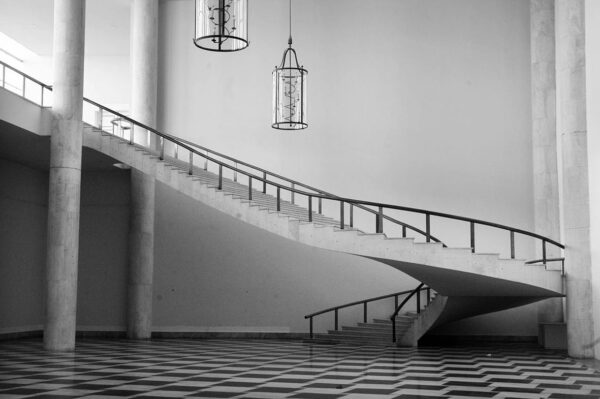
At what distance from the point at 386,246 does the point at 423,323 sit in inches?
138

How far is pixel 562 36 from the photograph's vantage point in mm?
16953

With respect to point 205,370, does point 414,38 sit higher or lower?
higher

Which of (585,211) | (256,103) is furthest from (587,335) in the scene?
(256,103)

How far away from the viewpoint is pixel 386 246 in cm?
1653

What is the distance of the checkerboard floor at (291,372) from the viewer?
34.7ft

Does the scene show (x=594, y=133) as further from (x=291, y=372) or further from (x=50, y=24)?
(x=50, y=24)

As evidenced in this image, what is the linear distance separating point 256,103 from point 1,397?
48.9 feet

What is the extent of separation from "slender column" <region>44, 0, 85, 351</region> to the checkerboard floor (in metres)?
0.89

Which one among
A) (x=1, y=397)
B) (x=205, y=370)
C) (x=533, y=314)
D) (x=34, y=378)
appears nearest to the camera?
(x=1, y=397)

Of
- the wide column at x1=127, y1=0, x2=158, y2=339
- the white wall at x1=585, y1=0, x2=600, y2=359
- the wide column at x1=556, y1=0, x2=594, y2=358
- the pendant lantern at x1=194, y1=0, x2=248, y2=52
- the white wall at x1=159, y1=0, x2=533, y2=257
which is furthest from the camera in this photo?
the wide column at x1=127, y1=0, x2=158, y2=339

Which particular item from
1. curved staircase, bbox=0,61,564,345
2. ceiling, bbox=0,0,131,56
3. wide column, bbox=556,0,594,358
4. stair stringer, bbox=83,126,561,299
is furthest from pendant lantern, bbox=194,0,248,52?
ceiling, bbox=0,0,131,56

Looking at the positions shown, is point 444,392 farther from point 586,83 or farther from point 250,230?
point 250,230

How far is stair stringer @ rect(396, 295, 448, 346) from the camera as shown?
18750 millimetres

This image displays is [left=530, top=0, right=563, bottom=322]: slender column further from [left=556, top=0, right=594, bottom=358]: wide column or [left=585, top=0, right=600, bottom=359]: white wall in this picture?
[left=585, top=0, right=600, bottom=359]: white wall
